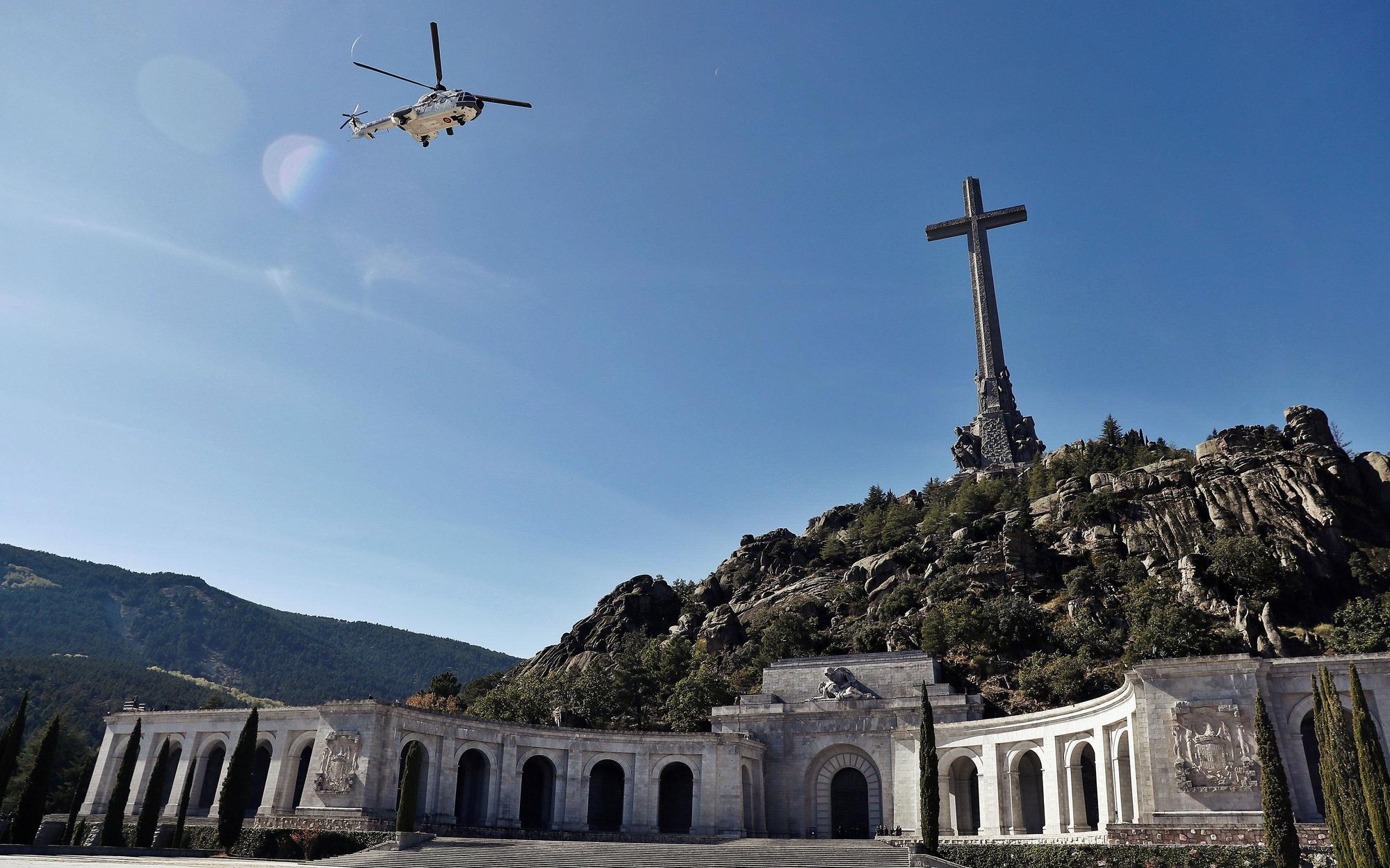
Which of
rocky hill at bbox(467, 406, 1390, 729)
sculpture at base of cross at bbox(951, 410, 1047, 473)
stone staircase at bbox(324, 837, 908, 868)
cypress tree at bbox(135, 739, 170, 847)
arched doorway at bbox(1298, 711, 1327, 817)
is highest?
sculpture at base of cross at bbox(951, 410, 1047, 473)

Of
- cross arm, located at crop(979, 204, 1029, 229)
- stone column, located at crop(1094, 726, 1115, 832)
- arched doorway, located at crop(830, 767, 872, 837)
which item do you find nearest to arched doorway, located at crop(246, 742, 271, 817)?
arched doorway, located at crop(830, 767, 872, 837)

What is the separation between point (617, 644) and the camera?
9119 cm

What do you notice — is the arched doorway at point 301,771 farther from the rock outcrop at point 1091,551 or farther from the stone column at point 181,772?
the rock outcrop at point 1091,551

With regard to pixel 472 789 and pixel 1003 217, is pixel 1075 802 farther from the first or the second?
pixel 1003 217

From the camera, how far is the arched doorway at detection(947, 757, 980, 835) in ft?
147

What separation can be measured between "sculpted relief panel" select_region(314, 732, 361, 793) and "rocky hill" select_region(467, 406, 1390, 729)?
22.3 metres

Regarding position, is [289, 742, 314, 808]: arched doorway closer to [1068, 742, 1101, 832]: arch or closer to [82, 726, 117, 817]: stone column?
[82, 726, 117, 817]: stone column

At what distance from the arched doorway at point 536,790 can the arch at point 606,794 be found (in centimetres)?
234

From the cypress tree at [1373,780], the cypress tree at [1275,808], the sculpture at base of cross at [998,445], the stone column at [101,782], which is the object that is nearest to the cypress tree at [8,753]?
the stone column at [101,782]

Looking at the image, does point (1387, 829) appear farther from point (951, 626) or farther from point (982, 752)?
point (951, 626)

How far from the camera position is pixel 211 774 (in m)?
48.4

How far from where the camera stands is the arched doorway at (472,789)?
151 ft

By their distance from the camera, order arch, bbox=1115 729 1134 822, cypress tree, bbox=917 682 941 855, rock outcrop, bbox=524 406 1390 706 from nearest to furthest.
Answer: cypress tree, bbox=917 682 941 855, arch, bbox=1115 729 1134 822, rock outcrop, bbox=524 406 1390 706

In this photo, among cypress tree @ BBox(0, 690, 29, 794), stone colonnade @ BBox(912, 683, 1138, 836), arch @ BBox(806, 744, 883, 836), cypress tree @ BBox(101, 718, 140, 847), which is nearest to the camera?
stone colonnade @ BBox(912, 683, 1138, 836)
